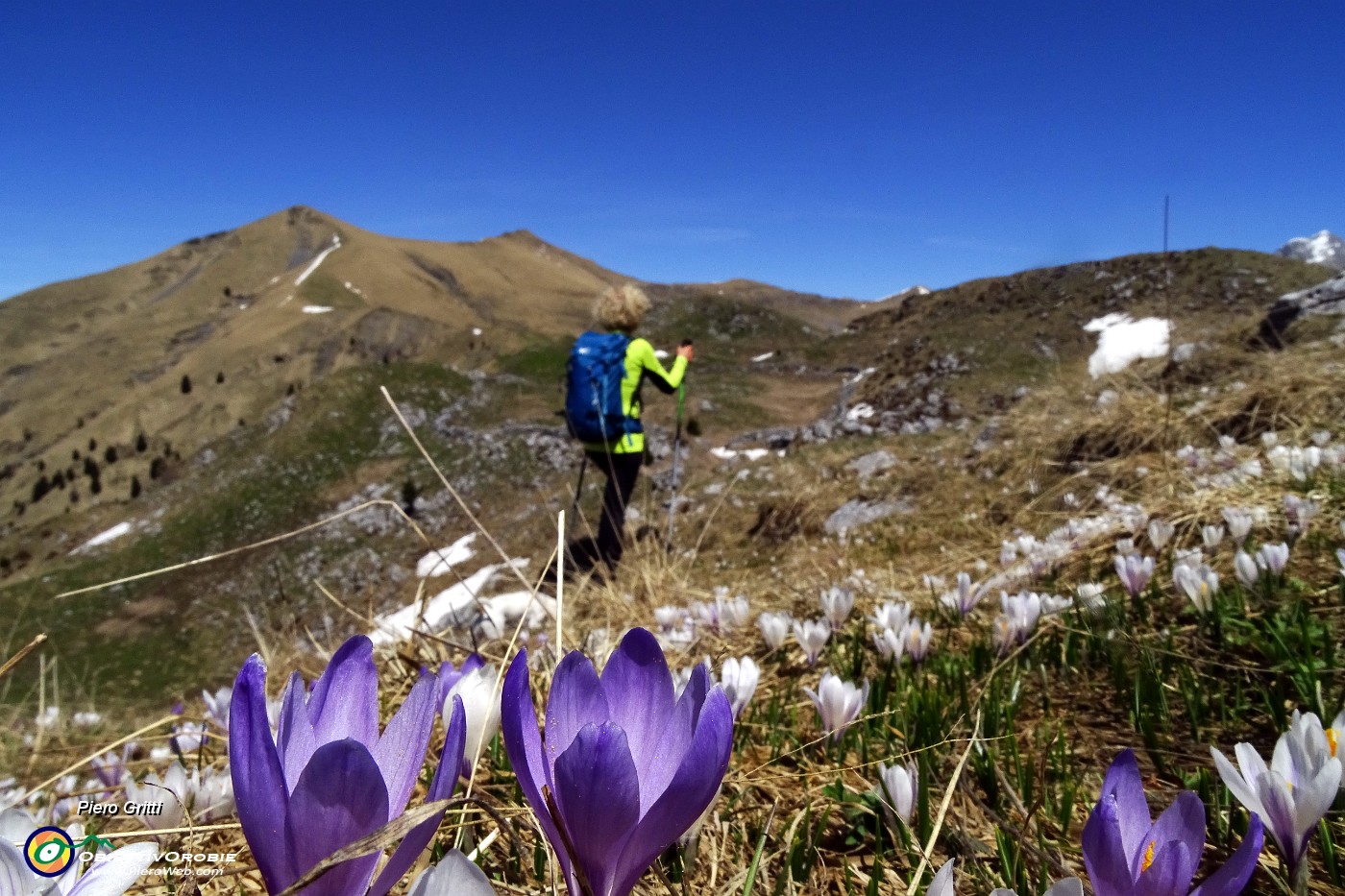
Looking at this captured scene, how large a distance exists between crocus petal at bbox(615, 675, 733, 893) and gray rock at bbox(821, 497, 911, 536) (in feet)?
18.8

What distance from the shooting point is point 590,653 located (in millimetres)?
1990

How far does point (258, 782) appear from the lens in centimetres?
47

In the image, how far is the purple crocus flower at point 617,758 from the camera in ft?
1.58

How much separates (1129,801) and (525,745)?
530mm

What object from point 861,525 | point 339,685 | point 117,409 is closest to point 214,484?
point 861,525

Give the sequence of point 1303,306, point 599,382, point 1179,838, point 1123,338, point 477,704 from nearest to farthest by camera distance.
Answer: point 1179,838 → point 477,704 → point 599,382 → point 1303,306 → point 1123,338

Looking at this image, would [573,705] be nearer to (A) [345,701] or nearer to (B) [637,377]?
(A) [345,701]

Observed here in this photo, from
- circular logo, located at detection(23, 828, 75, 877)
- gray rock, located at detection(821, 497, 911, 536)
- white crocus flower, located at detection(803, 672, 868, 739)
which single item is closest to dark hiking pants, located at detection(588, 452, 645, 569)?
gray rock, located at detection(821, 497, 911, 536)

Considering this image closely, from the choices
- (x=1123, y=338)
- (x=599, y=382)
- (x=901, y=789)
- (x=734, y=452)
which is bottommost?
(x=734, y=452)

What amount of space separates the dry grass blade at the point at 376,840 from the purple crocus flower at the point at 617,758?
0.06 metres

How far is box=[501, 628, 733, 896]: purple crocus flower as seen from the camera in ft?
1.58

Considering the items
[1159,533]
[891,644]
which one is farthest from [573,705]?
[1159,533]

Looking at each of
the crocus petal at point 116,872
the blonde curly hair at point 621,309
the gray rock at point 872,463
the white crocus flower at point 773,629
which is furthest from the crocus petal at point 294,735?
the gray rock at point 872,463

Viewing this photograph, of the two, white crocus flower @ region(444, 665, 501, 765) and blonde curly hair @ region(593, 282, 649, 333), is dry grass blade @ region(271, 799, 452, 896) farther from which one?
blonde curly hair @ region(593, 282, 649, 333)
